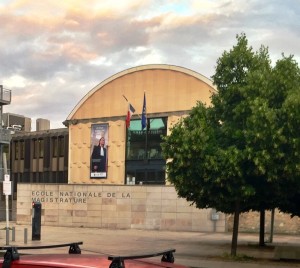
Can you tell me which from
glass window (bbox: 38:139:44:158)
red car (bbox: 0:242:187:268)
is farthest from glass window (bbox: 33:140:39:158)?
red car (bbox: 0:242:187:268)

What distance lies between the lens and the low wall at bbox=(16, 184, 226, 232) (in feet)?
122

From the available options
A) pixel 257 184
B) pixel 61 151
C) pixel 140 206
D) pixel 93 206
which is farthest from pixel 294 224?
pixel 61 151

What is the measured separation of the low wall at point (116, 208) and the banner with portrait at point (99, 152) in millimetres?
4422

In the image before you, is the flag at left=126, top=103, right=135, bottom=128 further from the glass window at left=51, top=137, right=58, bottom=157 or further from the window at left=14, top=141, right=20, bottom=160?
the window at left=14, top=141, right=20, bottom=160

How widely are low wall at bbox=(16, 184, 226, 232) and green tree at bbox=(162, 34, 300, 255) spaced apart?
1685 cm

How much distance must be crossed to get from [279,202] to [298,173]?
2820mm

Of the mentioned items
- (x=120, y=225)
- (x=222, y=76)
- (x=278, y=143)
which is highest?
(x=222, y=76)

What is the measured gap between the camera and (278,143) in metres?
17.4

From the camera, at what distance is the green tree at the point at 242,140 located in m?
17.5

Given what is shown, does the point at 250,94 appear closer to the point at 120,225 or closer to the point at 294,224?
the point at 294,224

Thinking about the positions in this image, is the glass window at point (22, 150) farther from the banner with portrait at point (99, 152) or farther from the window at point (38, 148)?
the banner with portrait at point (99, 152)

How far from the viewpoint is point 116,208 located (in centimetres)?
3959

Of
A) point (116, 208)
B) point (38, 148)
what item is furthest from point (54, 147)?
point (116, 208)

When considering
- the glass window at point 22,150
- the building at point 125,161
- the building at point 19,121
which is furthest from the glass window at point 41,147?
the building at point 125,161
